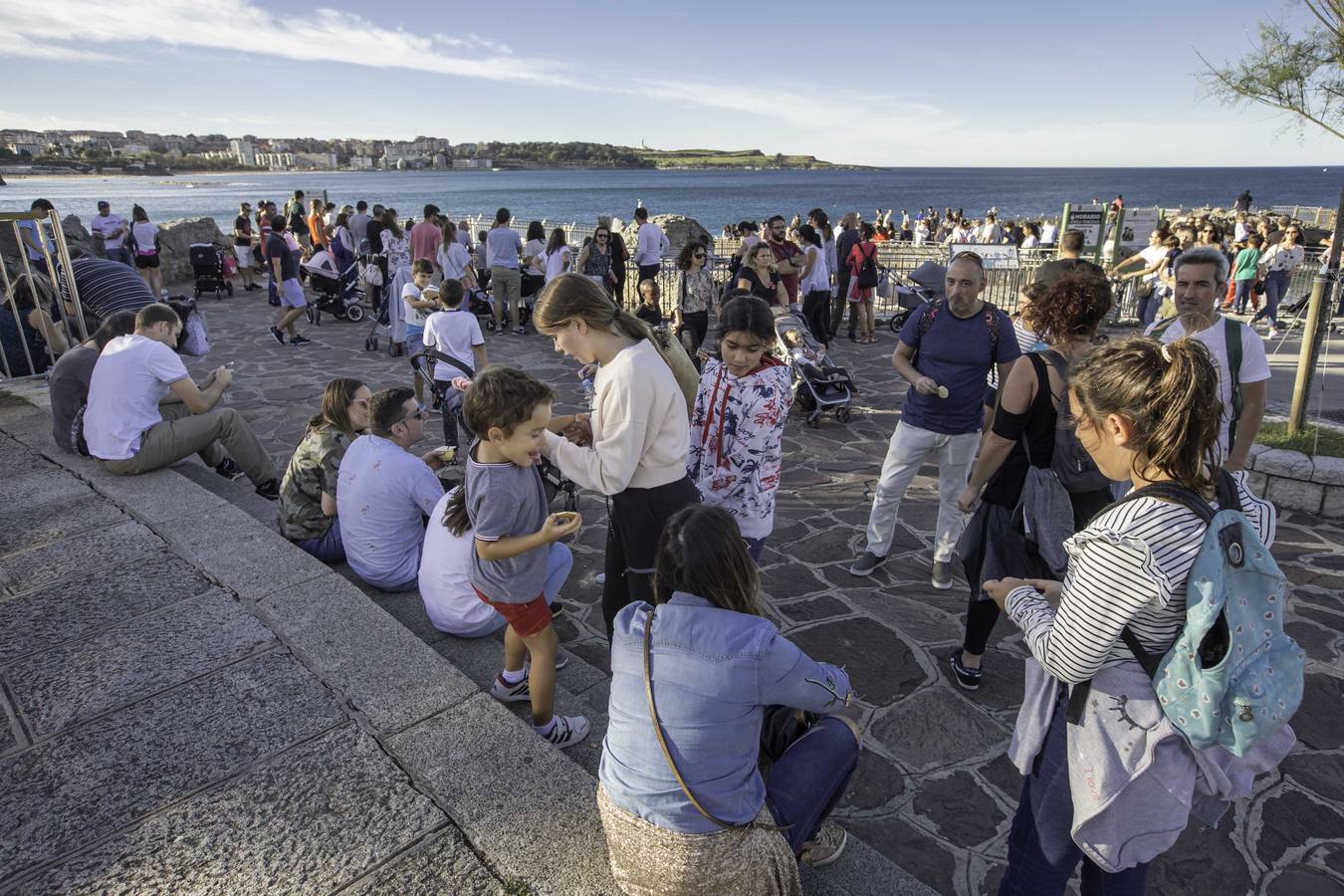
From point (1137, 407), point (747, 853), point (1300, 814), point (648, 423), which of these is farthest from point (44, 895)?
point (1300, 814)

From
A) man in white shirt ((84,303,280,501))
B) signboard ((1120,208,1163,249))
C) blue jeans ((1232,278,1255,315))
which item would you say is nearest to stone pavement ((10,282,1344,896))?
man in white shirt ((84,303,280,501))

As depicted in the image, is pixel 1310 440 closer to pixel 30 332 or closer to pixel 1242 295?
pixel 1242 295

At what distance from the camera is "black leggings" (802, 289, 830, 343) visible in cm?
1068

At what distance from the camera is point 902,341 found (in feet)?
14.6

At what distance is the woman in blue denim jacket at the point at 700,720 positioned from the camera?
1856 mm

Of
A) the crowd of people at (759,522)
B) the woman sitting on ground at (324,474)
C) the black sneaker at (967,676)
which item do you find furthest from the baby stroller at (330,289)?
the black sneaker at (967,676)

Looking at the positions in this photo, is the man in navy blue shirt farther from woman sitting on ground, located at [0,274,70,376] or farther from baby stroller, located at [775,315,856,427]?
woman sitting on ground, located at [0,274,70,376]

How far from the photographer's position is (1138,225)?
93.2 feet

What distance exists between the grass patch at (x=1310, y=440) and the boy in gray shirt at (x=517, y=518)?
6.00m

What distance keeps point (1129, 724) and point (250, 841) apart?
2.47 meters

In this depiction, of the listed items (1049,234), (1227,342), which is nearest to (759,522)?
(1227,342)

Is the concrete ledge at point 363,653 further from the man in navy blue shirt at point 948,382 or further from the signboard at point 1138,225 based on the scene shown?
the signboard at point 1138,225

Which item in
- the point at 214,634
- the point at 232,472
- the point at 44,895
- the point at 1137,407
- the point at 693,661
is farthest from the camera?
the point at 232,472

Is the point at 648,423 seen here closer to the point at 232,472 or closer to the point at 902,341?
the point at 902,341
